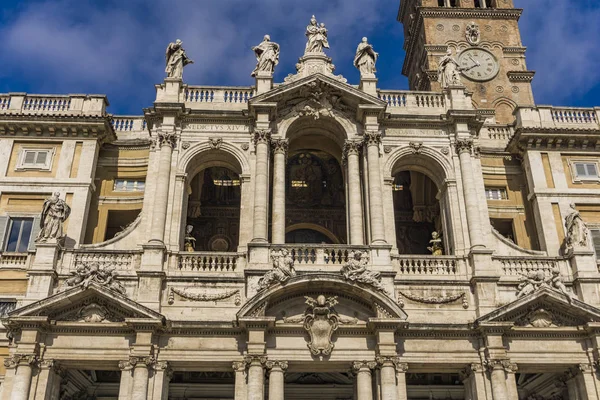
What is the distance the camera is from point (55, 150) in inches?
1040

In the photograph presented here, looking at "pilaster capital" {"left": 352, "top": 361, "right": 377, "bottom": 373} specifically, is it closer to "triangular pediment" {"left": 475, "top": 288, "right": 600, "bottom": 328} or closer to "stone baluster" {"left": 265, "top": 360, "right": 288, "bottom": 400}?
"stone baluster" {"left": 265, "top": 360, "right": 288, "bottom": 400}

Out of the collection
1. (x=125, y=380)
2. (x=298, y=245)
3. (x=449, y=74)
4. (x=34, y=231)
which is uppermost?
(x=449, y=74)

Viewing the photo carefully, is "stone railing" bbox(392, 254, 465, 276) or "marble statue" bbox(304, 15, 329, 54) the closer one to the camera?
"stone railing" bbox(392, 254, 465, 276)

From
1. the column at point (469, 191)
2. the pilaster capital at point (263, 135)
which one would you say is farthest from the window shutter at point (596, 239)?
the pilaster capital at point (263, 135)

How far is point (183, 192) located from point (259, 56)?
23.0 feet

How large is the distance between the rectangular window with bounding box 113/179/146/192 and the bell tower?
19640 millimetres

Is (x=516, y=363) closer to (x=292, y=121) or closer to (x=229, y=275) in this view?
(x=229, y=275)

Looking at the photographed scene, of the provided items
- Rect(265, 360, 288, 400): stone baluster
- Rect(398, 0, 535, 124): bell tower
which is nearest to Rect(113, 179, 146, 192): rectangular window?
Rect(265, 360, 288, 400): stone baluster

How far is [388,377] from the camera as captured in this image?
68.7 ft

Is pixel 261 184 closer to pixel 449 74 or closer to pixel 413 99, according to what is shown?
pixel 413 99

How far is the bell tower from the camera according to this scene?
38.8m

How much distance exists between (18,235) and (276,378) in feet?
38.8

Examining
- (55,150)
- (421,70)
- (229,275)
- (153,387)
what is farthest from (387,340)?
(421,70)

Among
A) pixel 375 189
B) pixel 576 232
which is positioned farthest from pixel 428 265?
pixel 576 232
